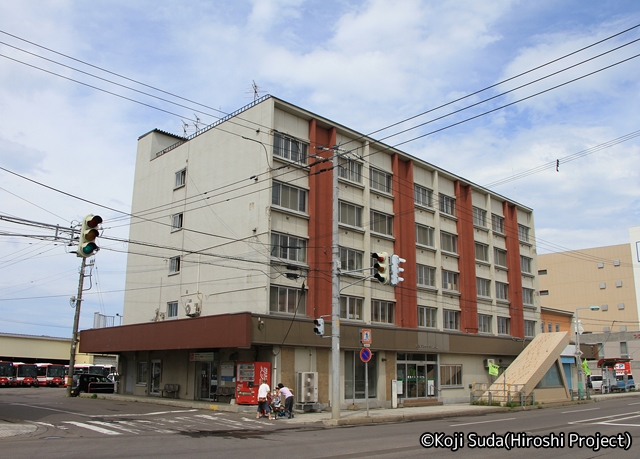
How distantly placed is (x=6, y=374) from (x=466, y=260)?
4423 centimetres

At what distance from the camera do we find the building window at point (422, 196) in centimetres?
3741

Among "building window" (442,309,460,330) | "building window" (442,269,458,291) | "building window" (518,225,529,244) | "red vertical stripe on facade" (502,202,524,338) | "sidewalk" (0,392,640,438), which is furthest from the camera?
"building window" (518,225,529,244)

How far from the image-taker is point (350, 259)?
31.6 m

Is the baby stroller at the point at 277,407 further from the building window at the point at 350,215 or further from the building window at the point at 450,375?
the building window at the point at 450,375

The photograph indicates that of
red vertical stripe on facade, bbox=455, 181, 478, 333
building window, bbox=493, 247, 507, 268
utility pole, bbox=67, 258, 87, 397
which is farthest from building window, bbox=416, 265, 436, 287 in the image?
utility pole, bbox=67, 258, 87, 397

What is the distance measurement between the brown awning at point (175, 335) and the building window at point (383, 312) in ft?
32.1

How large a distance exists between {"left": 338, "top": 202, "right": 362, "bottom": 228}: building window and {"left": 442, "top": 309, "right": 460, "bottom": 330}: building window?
9636mm

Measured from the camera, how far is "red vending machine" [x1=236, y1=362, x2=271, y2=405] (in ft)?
83.4

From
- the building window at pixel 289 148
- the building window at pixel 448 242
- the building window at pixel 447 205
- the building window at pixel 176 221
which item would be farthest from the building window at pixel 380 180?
the building window at pixel 176 221

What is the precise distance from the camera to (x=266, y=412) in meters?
23.0

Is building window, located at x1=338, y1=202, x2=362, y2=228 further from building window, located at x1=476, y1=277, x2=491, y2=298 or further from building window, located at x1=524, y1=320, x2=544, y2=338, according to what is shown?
building window, located at x1=524, y1=320, x2=544, y2=338

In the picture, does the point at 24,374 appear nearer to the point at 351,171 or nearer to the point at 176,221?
the point at 176,221

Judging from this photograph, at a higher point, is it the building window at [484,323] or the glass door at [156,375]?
the building window at [484,323]

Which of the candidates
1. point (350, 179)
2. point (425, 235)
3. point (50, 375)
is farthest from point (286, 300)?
point (50, 375)
